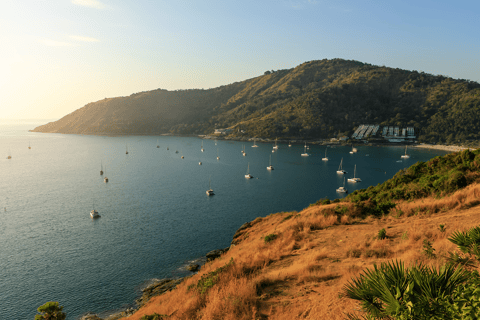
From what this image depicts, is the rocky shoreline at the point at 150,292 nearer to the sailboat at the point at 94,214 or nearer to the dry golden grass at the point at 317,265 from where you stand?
the dry golden grass at the point at 317,265

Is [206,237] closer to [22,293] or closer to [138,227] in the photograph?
[138,227]

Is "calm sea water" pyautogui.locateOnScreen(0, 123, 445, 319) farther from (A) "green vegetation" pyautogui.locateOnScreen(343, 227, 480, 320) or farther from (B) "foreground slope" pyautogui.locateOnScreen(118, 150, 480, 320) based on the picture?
(A) "green vegetation" pyautogui.locateOnScreen(343, 227, 480, 320)

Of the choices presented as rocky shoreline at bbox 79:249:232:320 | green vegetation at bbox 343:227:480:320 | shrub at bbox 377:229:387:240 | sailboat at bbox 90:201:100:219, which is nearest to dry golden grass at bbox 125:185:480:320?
shrub at bbox 377:229:387:240

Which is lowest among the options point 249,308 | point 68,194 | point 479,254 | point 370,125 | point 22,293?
point 22,293

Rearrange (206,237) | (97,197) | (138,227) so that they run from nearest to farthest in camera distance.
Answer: (206,237), (138,227), (97,197)

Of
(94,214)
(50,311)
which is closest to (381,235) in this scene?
(50,311)

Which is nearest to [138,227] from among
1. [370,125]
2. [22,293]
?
[22,293]

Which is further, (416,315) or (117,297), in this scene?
(117,297)

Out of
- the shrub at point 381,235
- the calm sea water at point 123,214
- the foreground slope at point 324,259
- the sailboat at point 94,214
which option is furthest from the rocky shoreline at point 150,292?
the sailboat at point 94,214
